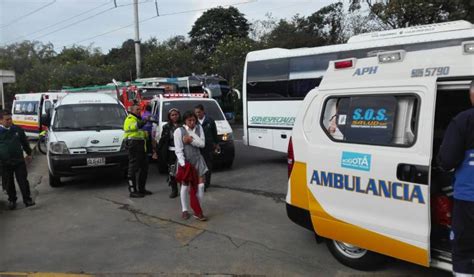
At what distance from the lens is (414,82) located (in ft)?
12.1

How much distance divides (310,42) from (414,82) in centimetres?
3076

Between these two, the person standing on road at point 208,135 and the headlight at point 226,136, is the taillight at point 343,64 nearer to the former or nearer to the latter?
the person standing on road at point 208,135

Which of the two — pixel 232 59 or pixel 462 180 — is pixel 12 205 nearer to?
pixel 462 180

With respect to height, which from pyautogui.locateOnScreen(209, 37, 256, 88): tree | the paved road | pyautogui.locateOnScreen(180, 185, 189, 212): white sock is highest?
pyautogui.locateOnScreen(209, 37, 256, 88): tree

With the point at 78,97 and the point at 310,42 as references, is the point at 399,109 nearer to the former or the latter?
the point at 78,97

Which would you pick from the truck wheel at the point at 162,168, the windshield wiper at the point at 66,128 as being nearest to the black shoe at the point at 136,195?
the windshield wiper at the point at 66,128

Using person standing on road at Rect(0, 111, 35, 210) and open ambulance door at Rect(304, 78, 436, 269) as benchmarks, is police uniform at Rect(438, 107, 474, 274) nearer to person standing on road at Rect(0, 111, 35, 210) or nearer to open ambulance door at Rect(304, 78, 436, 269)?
open ambulance door at Rect(304, 78, 436, 269)

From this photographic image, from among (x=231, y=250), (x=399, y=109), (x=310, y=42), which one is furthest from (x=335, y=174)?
(x=310, y=42)

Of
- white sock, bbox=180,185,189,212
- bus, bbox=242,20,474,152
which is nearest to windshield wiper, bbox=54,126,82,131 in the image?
white sock, bbox=180,185,189,212

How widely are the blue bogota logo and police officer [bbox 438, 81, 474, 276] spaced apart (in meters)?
0.70

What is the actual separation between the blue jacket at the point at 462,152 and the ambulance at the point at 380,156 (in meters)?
0.26

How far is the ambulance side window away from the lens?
3.76m

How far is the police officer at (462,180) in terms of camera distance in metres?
3.20

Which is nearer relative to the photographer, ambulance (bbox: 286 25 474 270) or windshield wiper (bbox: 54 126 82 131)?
ambulance (bbox: 286 25 474 270)
